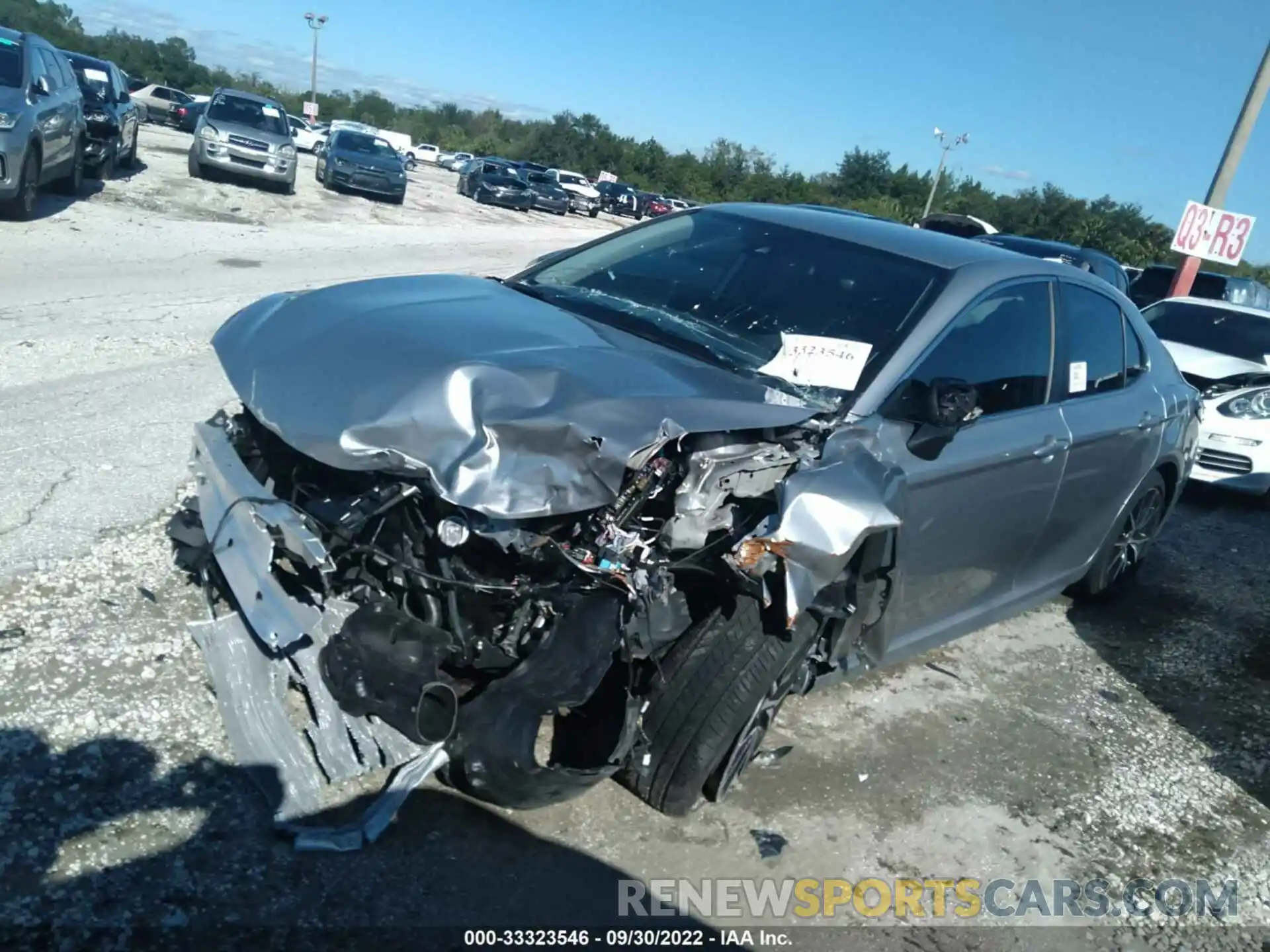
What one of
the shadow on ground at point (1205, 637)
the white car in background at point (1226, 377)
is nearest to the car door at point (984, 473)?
the shadow on ground at point (1205, 637)

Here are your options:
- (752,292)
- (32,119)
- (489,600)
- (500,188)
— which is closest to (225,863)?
(489,600)

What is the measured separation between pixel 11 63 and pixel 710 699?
11.8 m

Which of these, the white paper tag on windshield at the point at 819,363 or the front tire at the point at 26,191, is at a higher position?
the white paper tag on windshield at the point at 819,363

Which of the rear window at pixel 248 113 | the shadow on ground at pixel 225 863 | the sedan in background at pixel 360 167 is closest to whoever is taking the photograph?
the shadow on ground at pixel 225 863

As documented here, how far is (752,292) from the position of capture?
13.4 ft

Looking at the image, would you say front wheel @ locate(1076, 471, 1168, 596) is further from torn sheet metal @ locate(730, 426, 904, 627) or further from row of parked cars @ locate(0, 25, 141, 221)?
row of parked cars @ locate(0, 25, 141, 221)

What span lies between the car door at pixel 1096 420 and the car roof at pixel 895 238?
0.28 metres

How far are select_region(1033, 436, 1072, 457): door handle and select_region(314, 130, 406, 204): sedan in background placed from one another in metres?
21.0

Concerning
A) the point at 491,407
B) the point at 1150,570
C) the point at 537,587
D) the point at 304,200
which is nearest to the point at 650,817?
Answer: the point at 537,587

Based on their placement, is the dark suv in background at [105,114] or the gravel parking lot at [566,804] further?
the dark suv in background at [105,114]

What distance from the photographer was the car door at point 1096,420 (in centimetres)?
464

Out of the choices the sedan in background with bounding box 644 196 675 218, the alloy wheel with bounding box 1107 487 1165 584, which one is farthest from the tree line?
the alloy wheel with bounding box 1107 487 1165 584

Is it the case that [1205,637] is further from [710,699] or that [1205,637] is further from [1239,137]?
[1239,137]

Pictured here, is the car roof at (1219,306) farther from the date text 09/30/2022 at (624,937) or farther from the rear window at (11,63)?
the rear window at (11,63)
